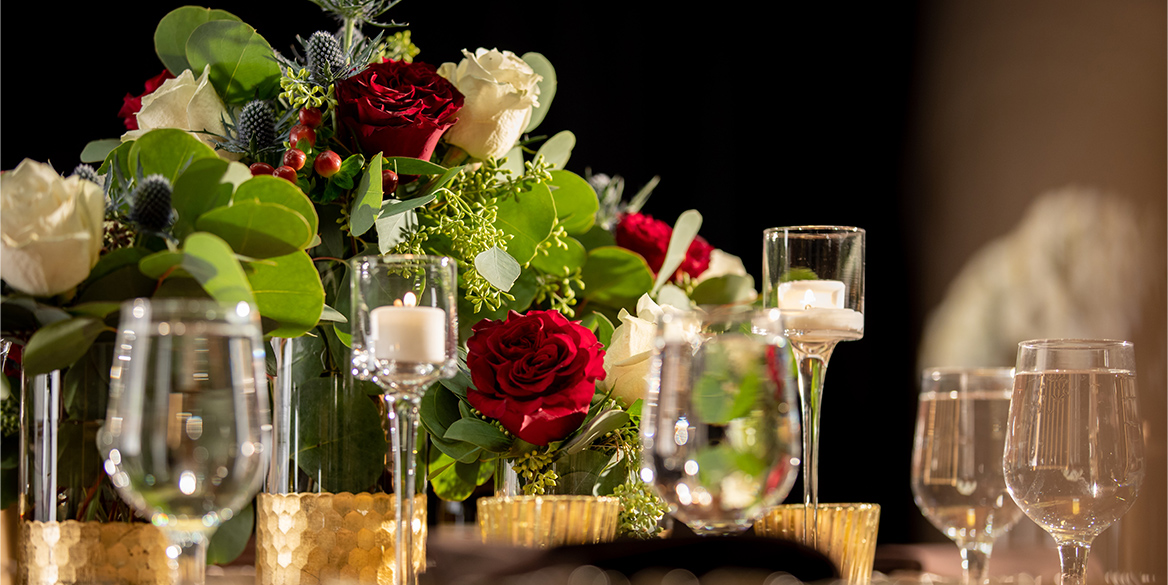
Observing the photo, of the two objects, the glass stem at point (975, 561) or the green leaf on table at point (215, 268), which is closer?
the green leaf on table at point (215, 268)

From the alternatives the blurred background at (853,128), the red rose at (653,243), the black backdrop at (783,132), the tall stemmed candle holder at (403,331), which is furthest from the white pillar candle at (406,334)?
the black backdrop at (783,132)

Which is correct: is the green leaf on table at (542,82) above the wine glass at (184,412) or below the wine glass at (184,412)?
above

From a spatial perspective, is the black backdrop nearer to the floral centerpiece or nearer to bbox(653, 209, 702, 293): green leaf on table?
bbox(653, 209, 702, 293): green leaf on table

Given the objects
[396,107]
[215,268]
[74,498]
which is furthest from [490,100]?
[74,498]

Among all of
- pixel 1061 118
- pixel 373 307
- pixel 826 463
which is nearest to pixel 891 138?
pixel 1061 118

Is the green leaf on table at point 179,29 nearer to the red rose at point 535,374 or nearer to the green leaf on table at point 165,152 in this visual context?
the green leaf on table at point 165,152

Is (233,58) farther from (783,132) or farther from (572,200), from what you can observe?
(783,132)

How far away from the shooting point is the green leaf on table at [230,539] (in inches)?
30.0

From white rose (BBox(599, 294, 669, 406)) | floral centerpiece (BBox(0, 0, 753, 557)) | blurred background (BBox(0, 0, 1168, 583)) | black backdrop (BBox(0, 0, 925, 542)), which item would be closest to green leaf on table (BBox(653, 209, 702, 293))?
floral centerpiece (BBox(0, 0, 753, 557))

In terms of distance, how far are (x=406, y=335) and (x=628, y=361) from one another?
0.24m

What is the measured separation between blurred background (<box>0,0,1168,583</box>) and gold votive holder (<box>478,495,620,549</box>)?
204 cm

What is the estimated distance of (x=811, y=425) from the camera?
28.9 inches

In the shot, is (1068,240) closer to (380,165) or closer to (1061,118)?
(1061,118)

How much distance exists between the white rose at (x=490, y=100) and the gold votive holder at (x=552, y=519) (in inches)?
12.3
